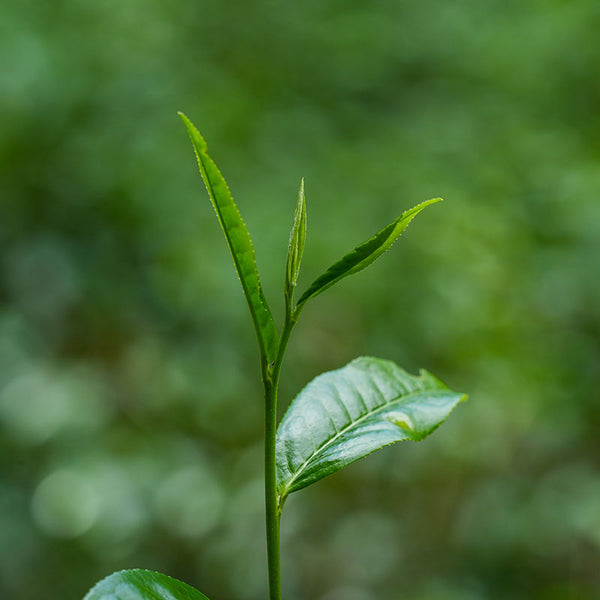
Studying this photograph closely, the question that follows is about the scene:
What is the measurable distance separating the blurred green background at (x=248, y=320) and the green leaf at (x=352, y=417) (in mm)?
1471

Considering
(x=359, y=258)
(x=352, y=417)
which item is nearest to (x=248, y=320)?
(x=352, y=417)

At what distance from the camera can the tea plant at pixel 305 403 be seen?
379 mm

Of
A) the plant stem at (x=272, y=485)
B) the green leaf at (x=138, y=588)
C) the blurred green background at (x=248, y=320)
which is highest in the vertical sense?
the blurred green background at (x=248, y=320)

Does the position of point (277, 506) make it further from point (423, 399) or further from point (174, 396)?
point (174, 396)

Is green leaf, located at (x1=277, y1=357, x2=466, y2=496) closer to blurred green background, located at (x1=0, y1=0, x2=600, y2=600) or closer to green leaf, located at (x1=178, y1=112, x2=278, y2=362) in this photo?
green leaf, located at (x1=178, y1=112, x2=278, y2=362)

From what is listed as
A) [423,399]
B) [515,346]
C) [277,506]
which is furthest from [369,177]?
[277,506]

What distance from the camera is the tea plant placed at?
379 mm

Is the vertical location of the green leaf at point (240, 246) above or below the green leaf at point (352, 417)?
above

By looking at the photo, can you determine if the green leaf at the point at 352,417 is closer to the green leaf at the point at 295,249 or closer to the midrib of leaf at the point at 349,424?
the midrib of leaf at the point at 349,424

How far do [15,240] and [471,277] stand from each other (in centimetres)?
168

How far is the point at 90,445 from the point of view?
6.50 ft

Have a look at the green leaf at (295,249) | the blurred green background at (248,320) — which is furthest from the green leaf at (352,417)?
the blurred green background at (248,320)

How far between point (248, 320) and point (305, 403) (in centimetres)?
172

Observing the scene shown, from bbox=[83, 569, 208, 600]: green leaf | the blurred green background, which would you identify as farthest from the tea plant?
the blurred green background
